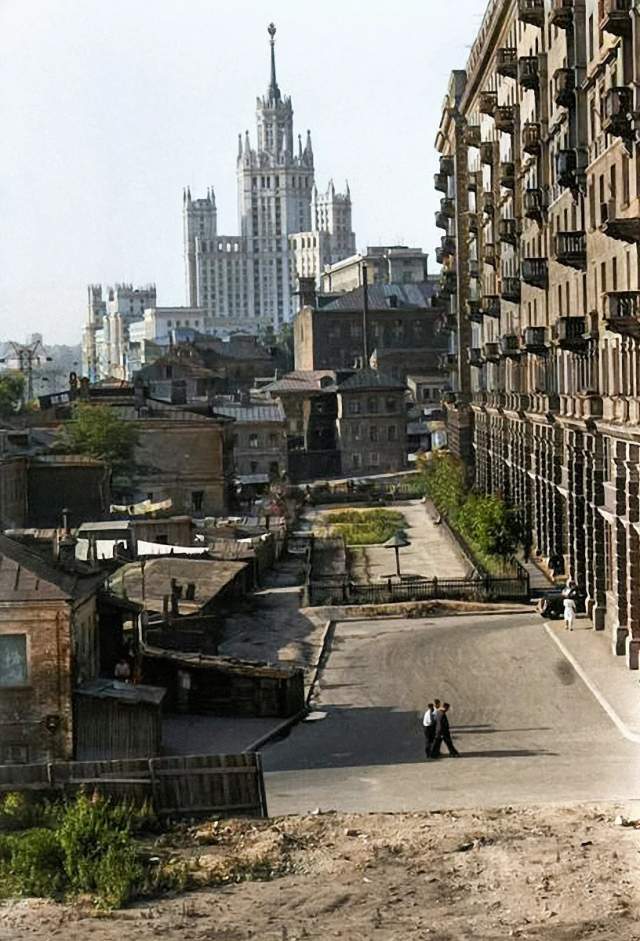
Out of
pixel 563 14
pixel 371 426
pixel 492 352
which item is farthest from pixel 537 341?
pixel 371 426

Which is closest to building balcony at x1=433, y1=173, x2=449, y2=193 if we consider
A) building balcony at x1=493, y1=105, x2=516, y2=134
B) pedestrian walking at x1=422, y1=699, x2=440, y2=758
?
building balcony at x1=493, y1=105, x2=516, y2=134

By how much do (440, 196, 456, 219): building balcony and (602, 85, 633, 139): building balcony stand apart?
6213 centimetres

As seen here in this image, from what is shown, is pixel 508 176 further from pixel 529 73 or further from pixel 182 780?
pixel 182 780

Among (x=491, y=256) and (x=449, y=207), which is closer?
(x=491, y=256)

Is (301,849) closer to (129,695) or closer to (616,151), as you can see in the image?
(129,695)

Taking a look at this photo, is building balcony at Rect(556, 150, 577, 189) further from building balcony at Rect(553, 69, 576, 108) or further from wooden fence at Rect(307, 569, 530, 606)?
wooden fence at Rect(307, 569, 530, 606)

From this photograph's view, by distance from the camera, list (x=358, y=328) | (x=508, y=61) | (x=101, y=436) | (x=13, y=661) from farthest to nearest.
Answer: (x=358, y=328)
(x=101, y=436)
(x=508, y=61)
(x=13, y=661)

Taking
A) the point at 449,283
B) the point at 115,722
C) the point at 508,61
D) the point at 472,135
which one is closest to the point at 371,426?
the point at 449,283

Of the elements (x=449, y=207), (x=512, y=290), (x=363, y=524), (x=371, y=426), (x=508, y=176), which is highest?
(x=449, y=207)

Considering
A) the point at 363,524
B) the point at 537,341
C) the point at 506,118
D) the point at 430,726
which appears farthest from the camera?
the point at 363,524

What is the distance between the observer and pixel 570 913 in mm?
23188

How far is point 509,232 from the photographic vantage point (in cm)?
7594

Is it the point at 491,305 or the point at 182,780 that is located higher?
the point at 491,305

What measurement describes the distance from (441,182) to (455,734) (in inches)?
2897
